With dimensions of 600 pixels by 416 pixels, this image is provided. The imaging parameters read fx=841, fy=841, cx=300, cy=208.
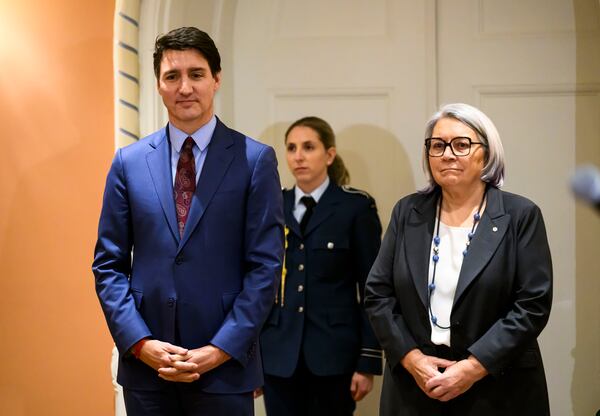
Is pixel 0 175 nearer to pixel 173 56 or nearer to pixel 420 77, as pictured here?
pixel 173 56

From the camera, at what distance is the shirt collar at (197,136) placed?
2.10m

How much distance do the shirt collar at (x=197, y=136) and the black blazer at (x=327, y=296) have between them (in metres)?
0.88

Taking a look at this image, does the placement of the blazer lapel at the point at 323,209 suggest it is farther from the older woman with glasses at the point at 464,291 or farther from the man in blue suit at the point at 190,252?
the man in blue suit at the point at 190,252

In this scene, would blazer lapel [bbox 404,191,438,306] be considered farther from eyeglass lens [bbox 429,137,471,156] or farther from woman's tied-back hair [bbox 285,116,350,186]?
woman's tied-back hair [bbox 285,116,350,186]

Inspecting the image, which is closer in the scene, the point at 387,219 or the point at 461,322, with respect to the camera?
the point at 461,322

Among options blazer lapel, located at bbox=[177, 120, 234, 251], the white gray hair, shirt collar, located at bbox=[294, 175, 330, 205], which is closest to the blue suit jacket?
blazer lapel, located at bbox=[177, 120, 234, 251]

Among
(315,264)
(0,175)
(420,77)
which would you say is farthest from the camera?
(420,77)

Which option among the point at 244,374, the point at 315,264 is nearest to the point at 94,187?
the point at 315,264

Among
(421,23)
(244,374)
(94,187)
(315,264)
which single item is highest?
(421,23)

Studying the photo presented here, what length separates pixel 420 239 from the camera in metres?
2.29

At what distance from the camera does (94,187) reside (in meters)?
3.12

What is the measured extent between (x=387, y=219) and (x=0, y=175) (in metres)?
1.49

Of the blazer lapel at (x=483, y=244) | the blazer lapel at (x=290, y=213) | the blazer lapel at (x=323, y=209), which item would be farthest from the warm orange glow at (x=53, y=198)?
the blazer lapel at (x=483, y=244)

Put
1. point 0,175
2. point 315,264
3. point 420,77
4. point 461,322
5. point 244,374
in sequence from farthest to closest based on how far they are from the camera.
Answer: point 420,77 < point 0,175 < point 315,264 < point 461,322 < point 244,374
